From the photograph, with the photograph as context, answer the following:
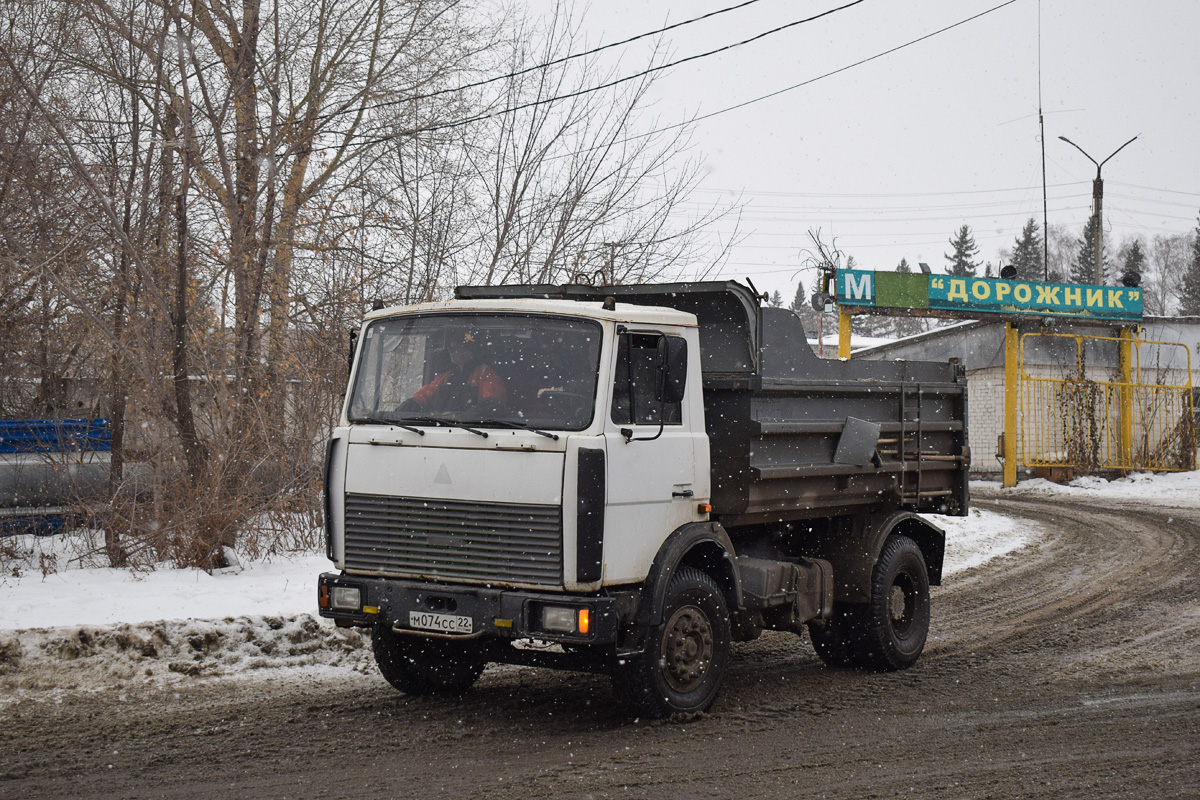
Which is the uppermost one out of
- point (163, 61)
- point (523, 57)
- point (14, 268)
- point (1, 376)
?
point (523, 57)

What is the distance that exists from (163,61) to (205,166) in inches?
43.9

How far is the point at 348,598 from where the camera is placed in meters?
6.01

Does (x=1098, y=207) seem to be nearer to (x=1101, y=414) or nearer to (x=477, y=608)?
(x=1101, y=414)

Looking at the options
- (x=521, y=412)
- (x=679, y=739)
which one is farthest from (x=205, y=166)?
(x=679, y=739)

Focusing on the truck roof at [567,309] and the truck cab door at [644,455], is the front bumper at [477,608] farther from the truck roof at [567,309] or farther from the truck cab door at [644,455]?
the truck roof at [567,309]

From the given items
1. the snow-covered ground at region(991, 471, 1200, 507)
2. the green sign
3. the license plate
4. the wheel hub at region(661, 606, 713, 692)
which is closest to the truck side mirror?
the wheel hub at region(661, 606, 713, 692)

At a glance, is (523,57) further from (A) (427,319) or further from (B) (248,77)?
(A) (427,319)

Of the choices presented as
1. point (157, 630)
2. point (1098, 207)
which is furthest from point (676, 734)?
point (1098, 207)

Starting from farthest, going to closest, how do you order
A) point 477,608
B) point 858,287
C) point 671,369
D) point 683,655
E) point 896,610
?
point 858,287, point 896,610, point 683,655, point 671,369, point 477,608

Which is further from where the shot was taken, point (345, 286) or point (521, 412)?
point (345, 286)

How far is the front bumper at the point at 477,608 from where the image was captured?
5531 mm

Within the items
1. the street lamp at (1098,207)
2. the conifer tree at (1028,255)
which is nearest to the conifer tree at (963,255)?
the conifer tree at (1028,255)

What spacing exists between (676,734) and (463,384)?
7.27ft

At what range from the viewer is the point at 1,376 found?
453 inches
